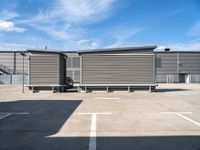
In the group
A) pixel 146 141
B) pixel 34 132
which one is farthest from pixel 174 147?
pixel 34 132

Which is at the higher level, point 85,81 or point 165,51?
point 165,51

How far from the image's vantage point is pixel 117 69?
1886 cm

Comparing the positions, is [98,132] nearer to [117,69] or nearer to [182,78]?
[117,69]

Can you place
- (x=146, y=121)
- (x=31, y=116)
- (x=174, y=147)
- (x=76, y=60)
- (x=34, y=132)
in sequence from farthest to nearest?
1. (x=76, y=60)
2. (x=31, y=116)
3. (x=146, y=121)
4. (x=34, y=132)
5. (x=174, y=147)

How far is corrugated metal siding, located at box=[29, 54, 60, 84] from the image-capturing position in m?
18.9

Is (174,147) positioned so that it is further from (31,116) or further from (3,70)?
(3,70)

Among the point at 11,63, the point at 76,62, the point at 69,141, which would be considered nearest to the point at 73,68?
the point at 76,62

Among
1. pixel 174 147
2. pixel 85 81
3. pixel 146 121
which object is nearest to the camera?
pixel 174 147

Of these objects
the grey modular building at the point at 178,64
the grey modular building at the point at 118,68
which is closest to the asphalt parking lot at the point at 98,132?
the grey modular building at the point at 118,68

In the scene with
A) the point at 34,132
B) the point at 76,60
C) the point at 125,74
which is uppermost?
the point at 76,60

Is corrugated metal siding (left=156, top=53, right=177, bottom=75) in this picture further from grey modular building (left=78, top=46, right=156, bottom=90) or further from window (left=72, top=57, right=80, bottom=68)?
grey modular building (left=78, top=46, right=156, bottom=90)

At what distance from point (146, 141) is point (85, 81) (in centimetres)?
1393

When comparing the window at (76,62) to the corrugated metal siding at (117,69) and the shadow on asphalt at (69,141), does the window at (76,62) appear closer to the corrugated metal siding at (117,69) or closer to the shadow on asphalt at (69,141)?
the corrugated metal siding at (117,69)

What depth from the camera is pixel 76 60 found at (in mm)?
42781
